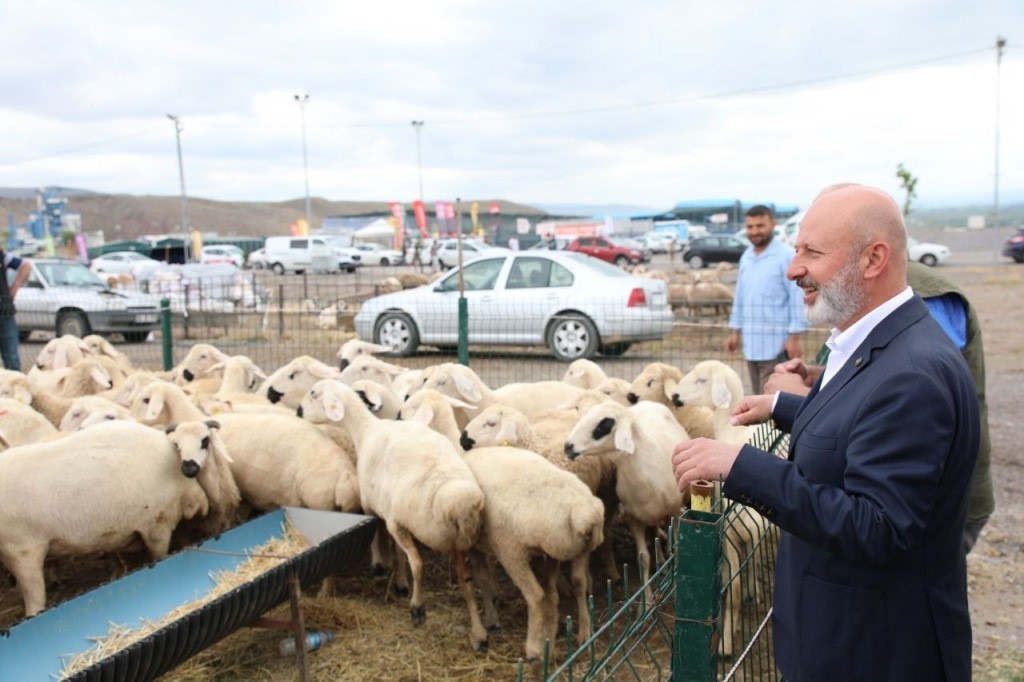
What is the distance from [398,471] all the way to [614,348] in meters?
7.90

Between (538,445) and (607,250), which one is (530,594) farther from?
(607,250)

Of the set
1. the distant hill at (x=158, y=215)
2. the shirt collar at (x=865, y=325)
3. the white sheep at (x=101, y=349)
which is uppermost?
the distant hill at (x=158, y=215)

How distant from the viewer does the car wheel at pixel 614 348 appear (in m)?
12.6

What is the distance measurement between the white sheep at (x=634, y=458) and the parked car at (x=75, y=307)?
38.4 ft

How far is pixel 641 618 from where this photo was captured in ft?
8.51

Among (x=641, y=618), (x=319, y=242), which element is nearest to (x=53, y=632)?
(x=641, y=618)

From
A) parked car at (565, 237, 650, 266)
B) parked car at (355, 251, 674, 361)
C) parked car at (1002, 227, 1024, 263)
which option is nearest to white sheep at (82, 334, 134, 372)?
parked car at (355, 251, 674, 361)

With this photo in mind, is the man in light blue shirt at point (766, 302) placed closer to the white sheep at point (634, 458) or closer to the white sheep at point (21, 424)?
the white sheep at point (634, 458)

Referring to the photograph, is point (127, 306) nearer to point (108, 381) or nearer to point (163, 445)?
point (108, 381)

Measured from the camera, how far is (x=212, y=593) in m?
4.87

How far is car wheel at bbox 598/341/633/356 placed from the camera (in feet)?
41.3

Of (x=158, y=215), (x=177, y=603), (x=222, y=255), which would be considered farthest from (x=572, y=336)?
(x=158, y=215)

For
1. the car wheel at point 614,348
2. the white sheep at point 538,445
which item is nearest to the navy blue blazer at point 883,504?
the white sheep at point 538,445

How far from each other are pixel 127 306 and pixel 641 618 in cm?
1605
